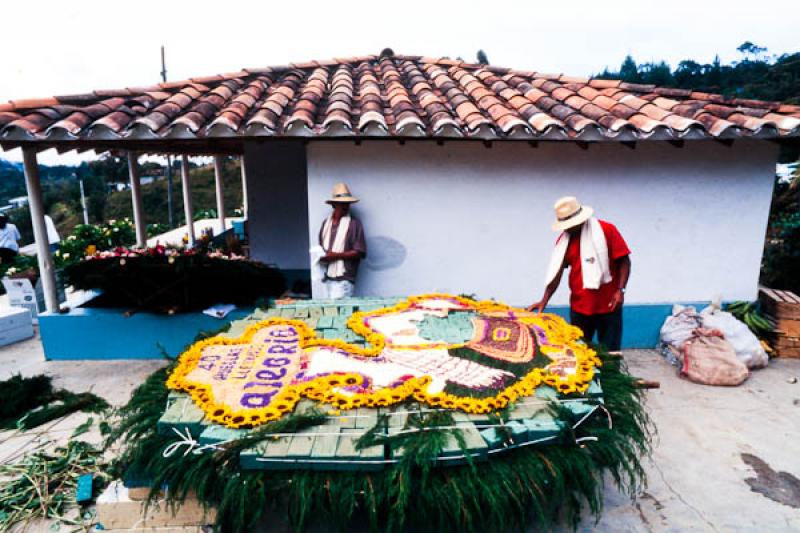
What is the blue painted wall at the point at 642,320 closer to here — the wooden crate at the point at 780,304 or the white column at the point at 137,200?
the wooden crate at the point at 780,304

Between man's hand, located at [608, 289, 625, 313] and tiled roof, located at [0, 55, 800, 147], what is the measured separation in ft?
5.15

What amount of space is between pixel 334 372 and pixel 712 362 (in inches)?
160

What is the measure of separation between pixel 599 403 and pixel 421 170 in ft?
11.3

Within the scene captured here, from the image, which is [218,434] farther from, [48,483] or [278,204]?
[278,204]

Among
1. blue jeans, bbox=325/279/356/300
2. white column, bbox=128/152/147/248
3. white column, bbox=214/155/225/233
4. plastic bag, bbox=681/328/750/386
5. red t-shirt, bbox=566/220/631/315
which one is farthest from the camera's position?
white column, bbox=214/155/225/233

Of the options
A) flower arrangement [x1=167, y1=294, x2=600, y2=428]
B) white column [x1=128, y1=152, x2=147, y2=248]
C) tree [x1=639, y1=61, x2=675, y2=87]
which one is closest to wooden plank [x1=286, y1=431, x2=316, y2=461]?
flower arrangement [x1=167, y1=294, x2=600, y2=428]

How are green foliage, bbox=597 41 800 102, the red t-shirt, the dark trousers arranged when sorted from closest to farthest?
the red t-shirt
the dark trousers
green foliage, bbox=597 41 800 102

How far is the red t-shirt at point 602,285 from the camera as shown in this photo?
3953 millimetres

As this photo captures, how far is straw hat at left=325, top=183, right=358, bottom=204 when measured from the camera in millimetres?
4961

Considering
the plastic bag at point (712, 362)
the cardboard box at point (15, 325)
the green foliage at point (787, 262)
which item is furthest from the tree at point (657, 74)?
the cardboard box at point (15, 325)

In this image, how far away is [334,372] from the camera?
261 cm

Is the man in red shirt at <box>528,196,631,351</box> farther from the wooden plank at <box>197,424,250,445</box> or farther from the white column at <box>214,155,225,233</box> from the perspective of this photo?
the white column at <box>214,155,225,233</box>

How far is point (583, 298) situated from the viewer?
413 cm

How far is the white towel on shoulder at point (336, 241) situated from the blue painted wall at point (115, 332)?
3.66 feet
